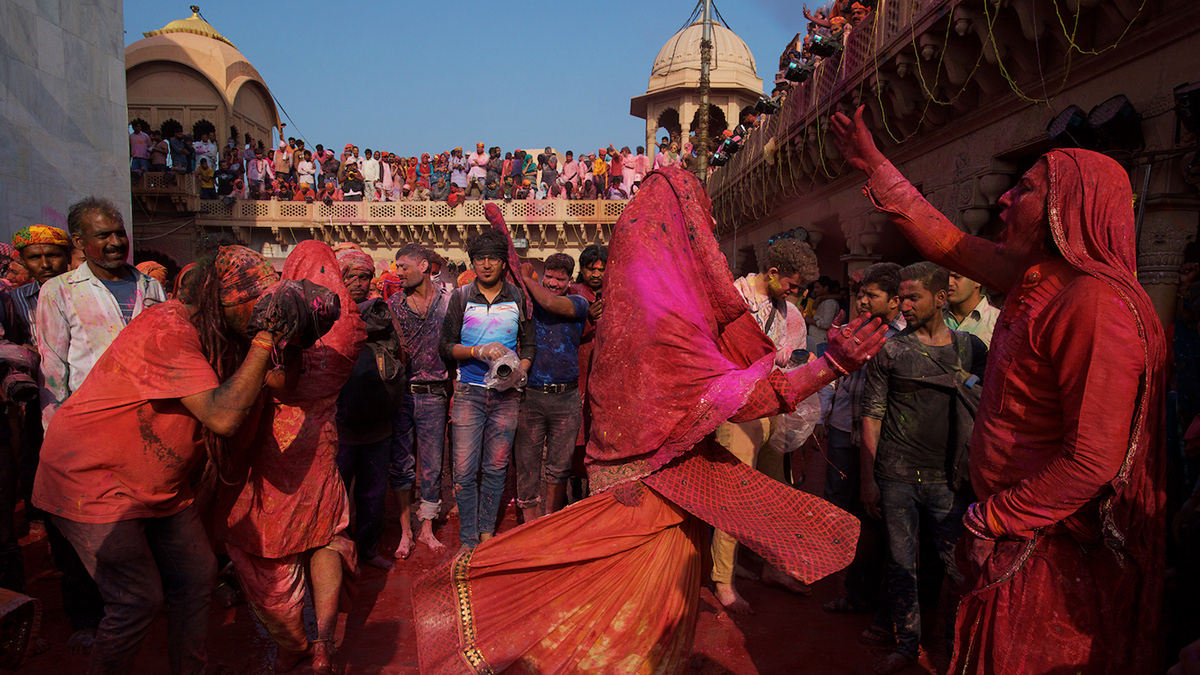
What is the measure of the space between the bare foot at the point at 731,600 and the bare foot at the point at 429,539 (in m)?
2.11

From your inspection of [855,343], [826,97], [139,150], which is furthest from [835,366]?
[139,150]

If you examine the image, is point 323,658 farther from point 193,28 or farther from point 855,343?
point 193,28

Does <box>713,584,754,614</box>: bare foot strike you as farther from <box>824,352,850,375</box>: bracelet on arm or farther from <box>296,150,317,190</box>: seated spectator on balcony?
<box>296,150,317,190</box>: seated spectator on balcony

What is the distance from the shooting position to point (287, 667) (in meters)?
3.10

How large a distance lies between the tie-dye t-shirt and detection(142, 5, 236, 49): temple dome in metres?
31.6

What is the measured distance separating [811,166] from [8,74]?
466 inches

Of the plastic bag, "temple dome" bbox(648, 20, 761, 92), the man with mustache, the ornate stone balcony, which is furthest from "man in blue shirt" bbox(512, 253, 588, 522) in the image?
"temple dome" bbox(648, 20, 761, 92)

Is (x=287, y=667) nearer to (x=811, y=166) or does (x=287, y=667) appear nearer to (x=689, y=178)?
(x=689, y=178)

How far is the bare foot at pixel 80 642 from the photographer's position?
133 inches

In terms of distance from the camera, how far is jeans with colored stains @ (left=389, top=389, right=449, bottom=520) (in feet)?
16.1

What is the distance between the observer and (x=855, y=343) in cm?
181

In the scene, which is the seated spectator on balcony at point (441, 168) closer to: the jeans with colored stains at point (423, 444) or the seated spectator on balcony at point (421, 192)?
the seated spectator on balcony at point (421, 192)

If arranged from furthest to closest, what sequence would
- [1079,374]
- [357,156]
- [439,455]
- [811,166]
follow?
[357,156], [811,166], [439,455], [1079,374]

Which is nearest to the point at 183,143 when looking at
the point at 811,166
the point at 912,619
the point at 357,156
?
the point at 357,156
